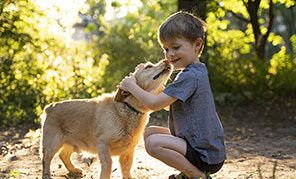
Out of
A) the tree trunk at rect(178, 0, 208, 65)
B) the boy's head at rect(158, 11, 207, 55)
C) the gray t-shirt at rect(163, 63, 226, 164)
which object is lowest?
the gray t-shirt at rect(163, 63, 226, 164)

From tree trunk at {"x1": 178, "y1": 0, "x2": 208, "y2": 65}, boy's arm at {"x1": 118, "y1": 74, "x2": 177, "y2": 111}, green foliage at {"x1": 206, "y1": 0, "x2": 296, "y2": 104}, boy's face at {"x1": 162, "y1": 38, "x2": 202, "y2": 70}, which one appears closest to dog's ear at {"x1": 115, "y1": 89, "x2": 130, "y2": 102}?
boy's arm at {"x1": 118, "y1": 74, "x2": 177, "y2": 111}

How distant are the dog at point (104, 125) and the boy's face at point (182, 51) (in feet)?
0.80

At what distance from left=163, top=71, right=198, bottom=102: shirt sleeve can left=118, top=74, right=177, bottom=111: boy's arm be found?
0.18 feet

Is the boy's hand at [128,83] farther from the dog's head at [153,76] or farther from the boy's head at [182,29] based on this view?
the boy's head at [182,29]

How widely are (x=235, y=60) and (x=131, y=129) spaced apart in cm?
589

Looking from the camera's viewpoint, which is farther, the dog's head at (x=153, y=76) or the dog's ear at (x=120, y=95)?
the dog's ear at (x=120, y=95)

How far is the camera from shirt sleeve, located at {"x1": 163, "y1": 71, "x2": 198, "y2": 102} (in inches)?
104

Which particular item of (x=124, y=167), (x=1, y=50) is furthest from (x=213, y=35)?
(x=124, y=167)

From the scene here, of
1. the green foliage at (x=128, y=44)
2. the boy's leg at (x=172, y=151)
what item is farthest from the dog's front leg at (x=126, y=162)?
the green foliage at (x=128, y=44)

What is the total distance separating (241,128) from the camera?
21.5 feet

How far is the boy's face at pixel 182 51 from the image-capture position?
2.76 metres

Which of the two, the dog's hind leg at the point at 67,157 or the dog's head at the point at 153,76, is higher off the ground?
the dog's head at the point at 153,76

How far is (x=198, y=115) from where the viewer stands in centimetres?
271

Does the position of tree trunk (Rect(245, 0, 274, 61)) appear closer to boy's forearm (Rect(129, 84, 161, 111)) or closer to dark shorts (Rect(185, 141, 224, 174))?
boy's forearm (Rect(129, 84, 161, 111))
